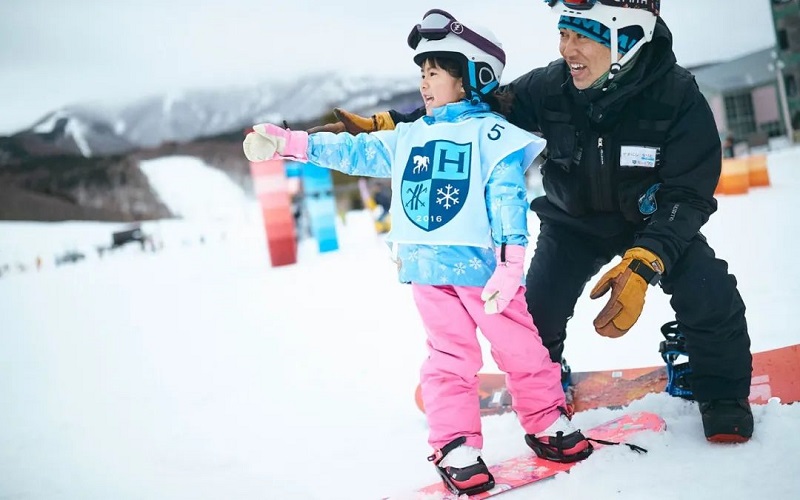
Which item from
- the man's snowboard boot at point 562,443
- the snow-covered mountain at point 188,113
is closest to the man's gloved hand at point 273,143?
the man's snowboard boot at point 562,443

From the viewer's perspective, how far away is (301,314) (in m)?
4.52

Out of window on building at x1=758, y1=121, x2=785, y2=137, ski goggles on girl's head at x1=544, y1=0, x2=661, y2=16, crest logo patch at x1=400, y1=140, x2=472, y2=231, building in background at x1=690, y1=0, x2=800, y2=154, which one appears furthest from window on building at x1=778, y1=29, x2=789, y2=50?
crest logo patch at x1=400, y1=140, x2=472, y2=231

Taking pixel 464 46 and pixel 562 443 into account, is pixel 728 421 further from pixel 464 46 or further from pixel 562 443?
pixel 464 46

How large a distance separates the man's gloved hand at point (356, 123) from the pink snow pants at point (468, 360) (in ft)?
1.72

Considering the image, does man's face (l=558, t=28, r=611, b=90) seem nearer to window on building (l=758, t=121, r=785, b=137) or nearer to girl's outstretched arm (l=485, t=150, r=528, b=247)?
girl's outstretched arm (l=485, t=150, r=528, b=247)

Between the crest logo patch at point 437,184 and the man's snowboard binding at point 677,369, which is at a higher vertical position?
the crest logo patch at point 437,184


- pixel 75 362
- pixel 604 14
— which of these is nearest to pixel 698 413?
pixel 604 14

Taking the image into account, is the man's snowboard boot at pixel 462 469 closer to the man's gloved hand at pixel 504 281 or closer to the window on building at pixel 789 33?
the man's gloved hand at pixel 504 281

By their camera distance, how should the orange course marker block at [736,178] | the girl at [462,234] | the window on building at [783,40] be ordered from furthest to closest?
the orange course marker block at [736,178] < the window on building at [783,40] < the girl at [462,234]

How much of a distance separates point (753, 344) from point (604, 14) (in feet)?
4.61

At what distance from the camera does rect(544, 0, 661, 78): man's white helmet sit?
1537mm

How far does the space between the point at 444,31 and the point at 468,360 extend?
83 centimetres

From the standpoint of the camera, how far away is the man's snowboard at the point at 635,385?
173 cm

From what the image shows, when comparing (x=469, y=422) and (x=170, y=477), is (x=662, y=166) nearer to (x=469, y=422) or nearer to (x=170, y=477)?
(x=469, y=422)
